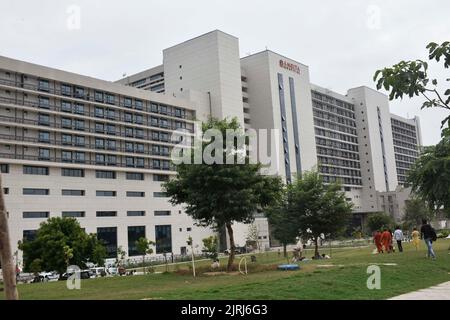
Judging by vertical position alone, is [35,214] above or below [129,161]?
below

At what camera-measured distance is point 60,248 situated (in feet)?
130

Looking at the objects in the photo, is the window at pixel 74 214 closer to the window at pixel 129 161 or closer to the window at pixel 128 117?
the window at pixel 129 161

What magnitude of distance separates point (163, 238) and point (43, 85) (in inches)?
1242

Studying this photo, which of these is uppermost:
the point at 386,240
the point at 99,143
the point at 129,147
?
the point at 99,143

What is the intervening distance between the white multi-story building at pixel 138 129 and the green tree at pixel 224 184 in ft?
68.8

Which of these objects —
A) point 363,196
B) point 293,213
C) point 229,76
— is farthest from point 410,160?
point 293,213

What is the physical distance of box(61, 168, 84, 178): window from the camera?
7056 cm

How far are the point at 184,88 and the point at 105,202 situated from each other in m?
35.2

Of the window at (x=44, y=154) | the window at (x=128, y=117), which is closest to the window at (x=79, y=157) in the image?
the window at (x=44, y=154)

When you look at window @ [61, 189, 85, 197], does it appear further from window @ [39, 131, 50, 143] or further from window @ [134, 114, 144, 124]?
window @ [134, 114, 144, 124]

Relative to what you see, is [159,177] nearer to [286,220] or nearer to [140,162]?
[140,162]

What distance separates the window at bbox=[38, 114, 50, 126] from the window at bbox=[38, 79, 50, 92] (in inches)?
147

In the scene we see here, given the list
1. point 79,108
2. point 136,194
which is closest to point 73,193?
point 136,194

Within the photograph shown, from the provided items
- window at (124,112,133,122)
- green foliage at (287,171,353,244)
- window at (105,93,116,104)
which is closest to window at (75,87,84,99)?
window at (105,93,116,104)
